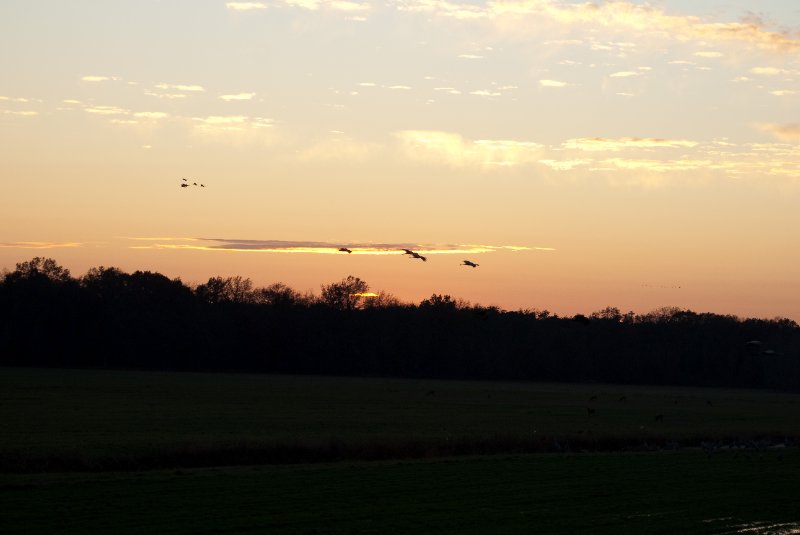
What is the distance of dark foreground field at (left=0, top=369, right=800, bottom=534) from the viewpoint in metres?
24.6

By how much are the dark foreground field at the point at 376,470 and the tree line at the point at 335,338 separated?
70.8 meters

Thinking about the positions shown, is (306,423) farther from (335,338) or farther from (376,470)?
(335,338)

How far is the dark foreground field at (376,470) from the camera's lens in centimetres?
2456

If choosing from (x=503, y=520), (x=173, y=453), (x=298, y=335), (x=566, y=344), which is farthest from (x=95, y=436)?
(x=566, y=344)

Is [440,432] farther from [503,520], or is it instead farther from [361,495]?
[503,520]

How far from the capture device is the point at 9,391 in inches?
2955

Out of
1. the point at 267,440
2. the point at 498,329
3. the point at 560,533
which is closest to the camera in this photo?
the point at 560,533

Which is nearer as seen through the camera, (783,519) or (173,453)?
(783,519)

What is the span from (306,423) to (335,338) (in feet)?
337

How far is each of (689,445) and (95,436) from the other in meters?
30.0

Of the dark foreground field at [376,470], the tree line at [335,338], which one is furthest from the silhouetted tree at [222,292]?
the dark foreground field at [376,470]

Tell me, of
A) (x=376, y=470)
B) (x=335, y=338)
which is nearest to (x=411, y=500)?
(x=376, y=470)

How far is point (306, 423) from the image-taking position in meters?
55.6

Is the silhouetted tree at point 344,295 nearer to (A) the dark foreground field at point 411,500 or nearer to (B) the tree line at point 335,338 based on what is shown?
(B) the tree line at point 335,338
